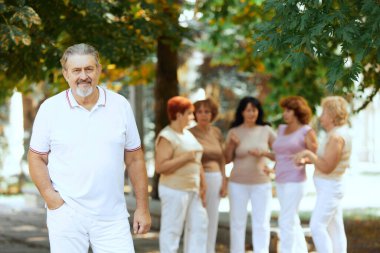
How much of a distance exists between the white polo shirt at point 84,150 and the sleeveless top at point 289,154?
215 inches

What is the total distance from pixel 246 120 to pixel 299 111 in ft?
2.04

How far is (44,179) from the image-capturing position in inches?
253

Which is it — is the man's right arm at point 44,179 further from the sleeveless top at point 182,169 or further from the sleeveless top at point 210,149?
the sleeveless top at point 210,149

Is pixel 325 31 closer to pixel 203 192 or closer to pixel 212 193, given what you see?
pixel 203 192

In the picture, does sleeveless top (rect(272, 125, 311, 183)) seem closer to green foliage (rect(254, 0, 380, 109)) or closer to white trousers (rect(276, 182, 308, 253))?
white trousers (rect(276, 182, 308, 253))

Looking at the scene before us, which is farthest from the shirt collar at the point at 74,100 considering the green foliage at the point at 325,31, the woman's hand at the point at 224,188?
the woman's hand at the point at 224,188

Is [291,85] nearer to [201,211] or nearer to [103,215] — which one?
[201,211]

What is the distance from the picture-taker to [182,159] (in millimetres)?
10930

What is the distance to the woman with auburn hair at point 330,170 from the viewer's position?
10.6m

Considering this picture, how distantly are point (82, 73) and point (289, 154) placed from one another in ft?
18.8

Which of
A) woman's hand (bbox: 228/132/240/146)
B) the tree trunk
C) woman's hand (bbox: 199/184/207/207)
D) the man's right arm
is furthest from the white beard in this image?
the tree trunk

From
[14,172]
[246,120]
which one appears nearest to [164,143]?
[246,120]

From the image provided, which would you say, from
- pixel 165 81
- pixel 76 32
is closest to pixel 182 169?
pixel 76 32

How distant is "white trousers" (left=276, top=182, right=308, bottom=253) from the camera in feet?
38.6
